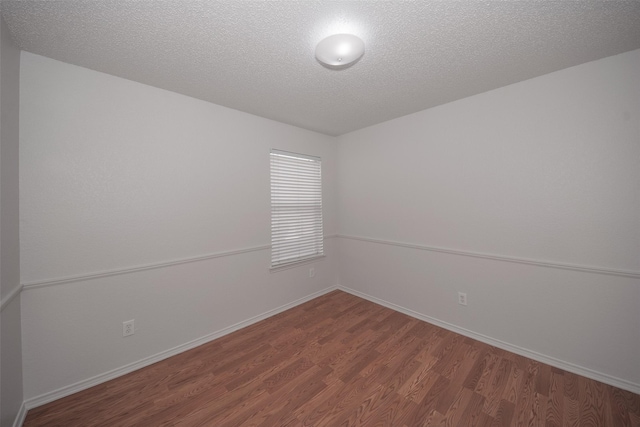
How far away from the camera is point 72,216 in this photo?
1777 mm

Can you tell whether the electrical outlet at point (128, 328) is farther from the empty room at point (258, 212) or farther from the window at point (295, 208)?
the window at point (295, 208)

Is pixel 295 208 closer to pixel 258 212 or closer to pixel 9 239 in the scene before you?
pixel 258 212

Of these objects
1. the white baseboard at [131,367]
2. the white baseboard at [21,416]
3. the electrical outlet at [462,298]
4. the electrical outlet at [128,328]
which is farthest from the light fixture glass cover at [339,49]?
the white baseboard at [21,416]

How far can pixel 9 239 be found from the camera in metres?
1.43

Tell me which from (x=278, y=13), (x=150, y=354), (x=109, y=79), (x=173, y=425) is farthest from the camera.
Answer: (x=150, y=354)

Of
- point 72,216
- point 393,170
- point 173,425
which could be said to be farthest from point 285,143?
point 173,425

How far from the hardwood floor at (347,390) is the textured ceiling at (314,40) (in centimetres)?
256

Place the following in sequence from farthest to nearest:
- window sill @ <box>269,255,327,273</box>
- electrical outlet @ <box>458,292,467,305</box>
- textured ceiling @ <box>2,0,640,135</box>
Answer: window sill @ <box>269,255,327,273</box>, electrical outlet @ <box>458,292,467,305</box>, textured ceiling @ <box>2,0,640,135</box>

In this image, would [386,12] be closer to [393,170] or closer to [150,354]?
[393,170]

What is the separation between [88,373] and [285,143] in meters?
2.97

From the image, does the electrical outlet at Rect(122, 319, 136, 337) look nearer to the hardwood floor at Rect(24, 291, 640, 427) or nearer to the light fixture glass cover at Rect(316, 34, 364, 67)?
the hardwood floor at Rect(24, 291, 640, 427)

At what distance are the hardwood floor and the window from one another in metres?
1.16

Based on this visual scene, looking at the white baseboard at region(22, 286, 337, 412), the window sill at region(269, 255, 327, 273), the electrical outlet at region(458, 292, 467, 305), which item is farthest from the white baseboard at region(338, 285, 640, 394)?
the white baseboard at region(22, 286, 337, 412)

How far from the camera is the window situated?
122 inches
